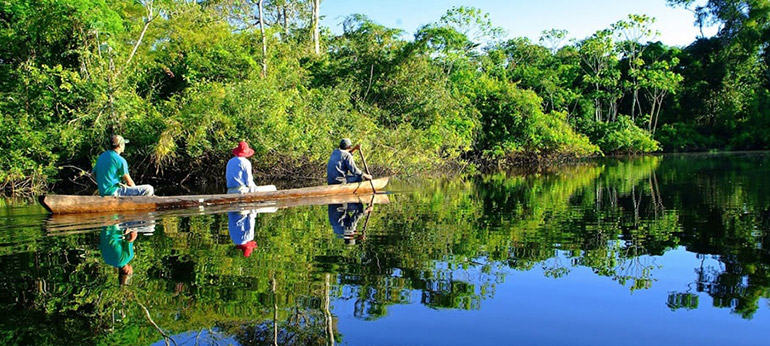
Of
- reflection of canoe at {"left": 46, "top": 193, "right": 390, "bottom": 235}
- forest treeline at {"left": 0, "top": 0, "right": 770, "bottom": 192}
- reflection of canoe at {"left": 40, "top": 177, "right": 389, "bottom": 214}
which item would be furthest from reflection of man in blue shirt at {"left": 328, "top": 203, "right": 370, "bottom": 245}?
forest treeline at {"left": 0, "top": 0, "right": 770, "bottom": 192}

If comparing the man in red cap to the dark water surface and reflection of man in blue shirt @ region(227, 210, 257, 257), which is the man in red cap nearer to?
reflection of man in blue shirt @ region(227, 210, 257, 257)

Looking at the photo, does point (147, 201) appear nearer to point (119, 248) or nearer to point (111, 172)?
point (111, 172)

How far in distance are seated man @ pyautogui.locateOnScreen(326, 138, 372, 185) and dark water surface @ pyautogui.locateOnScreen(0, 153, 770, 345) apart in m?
3.40

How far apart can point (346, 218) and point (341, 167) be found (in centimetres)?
390

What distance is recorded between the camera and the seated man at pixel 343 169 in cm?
1318

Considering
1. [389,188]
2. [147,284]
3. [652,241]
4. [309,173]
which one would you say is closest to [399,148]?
[309,173]

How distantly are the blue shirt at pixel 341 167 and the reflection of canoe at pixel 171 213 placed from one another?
1.60ft

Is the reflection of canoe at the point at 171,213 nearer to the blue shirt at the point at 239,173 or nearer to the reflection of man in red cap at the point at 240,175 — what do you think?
the reflection of man in red cap at the point at 240,175

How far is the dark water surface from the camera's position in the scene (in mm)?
4117

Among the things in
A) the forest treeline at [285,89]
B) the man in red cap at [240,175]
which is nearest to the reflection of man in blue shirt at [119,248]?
the man in red cap at [240,175]

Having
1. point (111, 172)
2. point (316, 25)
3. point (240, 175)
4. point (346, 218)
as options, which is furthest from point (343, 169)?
point (316, 25)

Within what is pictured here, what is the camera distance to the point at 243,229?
8.41 m

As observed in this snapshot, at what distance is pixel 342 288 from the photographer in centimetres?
508

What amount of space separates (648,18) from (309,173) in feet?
73.5
